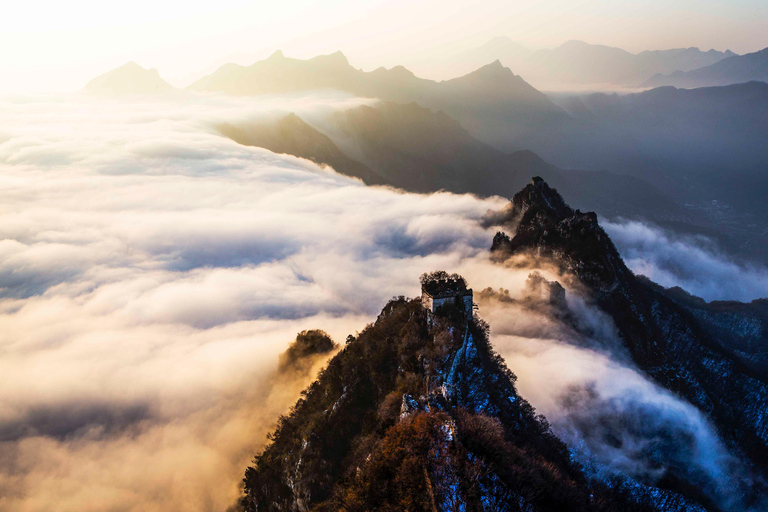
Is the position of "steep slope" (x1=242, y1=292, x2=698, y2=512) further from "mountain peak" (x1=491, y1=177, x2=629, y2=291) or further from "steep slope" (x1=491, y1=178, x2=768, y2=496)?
"mountain peak" (x1=491, y1=177, x2=629, y2=291)

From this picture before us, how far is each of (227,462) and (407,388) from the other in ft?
137

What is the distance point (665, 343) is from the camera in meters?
77.2

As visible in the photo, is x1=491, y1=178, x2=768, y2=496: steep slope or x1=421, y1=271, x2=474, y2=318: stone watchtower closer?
x1=421, y1=271, x2=474, y2=318: stone watchtower

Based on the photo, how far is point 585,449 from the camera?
48375 millimetres

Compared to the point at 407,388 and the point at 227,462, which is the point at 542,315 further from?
the point at 227,462

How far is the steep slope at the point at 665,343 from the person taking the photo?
70.6 meters

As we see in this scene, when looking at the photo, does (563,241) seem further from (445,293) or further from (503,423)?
(503,423)

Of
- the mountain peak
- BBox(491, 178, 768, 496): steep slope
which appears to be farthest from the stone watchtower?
the mountain peak

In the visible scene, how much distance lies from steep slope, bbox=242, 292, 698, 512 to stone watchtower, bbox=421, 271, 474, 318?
3.00ft

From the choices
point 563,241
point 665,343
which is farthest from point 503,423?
point 665,343

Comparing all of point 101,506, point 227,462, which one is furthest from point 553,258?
point 101,506

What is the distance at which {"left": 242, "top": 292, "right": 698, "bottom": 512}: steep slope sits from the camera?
2652 cm

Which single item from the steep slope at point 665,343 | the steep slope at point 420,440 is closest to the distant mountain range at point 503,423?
the steep slope at point 420,440

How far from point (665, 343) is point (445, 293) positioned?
59.0 metres
